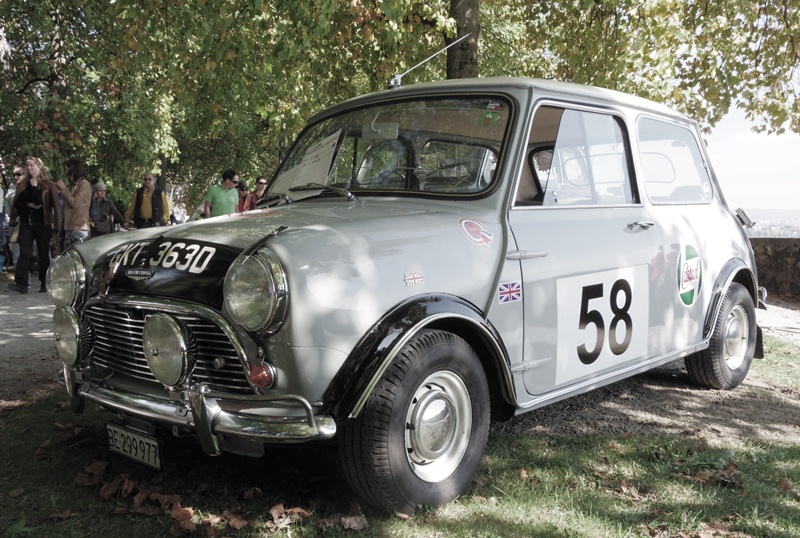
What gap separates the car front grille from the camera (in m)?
2.73

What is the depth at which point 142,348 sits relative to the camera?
2.97 m

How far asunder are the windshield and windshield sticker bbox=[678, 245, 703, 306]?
1.67 meters

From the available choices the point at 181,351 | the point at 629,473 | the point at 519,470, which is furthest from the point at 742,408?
the point at 181,351

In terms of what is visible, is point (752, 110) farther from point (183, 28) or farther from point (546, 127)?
point (546, 127)

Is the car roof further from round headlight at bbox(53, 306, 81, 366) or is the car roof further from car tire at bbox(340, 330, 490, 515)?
round headlight at bbox(53, 306, 81, 366)

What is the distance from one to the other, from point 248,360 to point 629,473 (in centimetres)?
204

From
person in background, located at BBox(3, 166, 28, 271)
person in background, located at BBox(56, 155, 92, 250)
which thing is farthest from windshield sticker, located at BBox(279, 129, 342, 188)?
person in background, located at BBox(3, 166, 28, 271)

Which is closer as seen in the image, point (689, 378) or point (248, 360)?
point (248, 360)

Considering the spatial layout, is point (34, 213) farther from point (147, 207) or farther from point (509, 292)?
point (509, 292)

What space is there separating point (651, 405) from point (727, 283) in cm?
99

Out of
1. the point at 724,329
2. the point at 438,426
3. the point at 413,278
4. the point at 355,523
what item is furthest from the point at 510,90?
the point at 724,329

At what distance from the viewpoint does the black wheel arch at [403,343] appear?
2639 millimetres

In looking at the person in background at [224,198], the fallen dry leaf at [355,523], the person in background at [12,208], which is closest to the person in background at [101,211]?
the person in background at [12,208]

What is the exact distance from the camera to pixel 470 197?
3.50m
